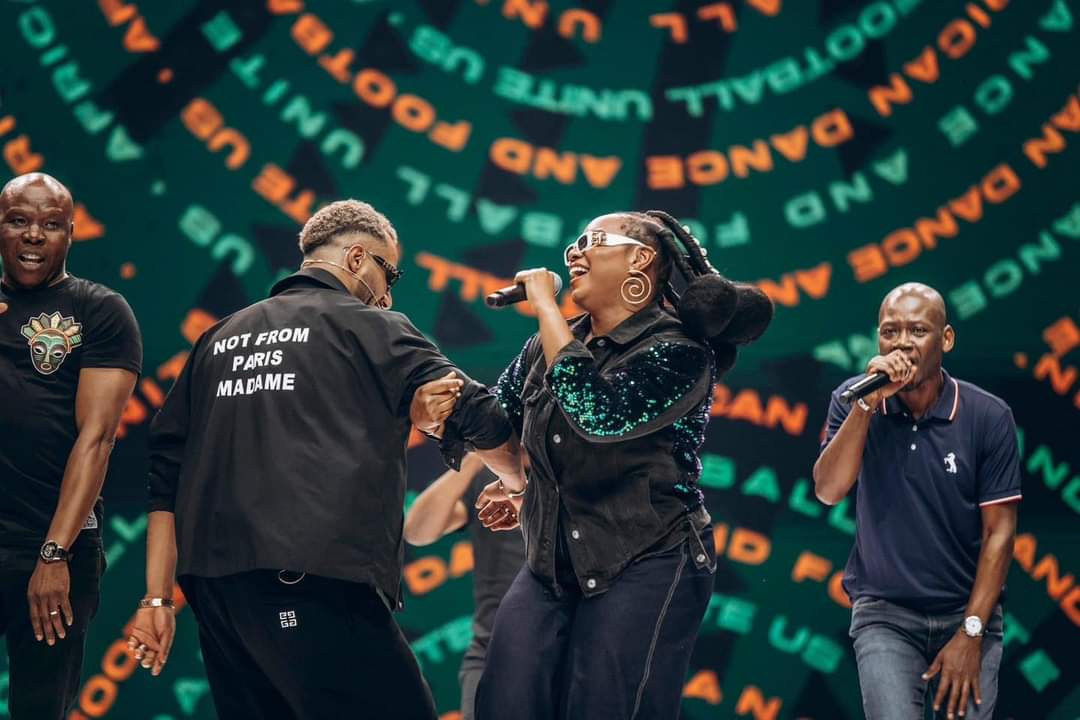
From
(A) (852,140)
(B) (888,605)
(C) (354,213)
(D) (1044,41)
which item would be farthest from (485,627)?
(D) (1044,41)

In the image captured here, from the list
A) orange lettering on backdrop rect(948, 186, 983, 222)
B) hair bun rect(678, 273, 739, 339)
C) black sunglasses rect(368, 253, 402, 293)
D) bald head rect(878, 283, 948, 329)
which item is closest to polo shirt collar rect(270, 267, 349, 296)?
black sunglasses rect(368, 253, 402, 293)

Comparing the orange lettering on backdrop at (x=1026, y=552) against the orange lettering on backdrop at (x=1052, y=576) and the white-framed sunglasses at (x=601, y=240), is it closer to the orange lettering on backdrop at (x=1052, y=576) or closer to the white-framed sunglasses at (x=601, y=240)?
the orange lettering on backdrop at (x=1052, y=576)

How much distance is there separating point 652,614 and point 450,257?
3168mm

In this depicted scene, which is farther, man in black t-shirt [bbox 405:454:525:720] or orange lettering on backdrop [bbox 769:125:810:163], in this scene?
orange lettering on backdrop [bbox 769:125:810:163]

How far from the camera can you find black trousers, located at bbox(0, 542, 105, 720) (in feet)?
12.7

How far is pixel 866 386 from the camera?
4.18 meters

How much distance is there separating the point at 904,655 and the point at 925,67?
3004 millimetres

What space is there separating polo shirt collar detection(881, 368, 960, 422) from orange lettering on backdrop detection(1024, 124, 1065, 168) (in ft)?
6.32

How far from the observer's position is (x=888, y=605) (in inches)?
168

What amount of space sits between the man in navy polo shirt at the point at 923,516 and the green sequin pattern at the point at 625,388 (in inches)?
47.8

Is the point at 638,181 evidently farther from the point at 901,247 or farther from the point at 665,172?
the point at 901,247

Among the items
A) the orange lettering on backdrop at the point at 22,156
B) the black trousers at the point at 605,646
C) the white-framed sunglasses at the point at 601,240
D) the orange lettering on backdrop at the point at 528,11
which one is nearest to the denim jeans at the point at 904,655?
the black trousers at the point at 605,646

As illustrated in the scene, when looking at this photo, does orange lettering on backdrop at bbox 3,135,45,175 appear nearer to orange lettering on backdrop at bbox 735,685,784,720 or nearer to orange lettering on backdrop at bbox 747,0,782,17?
orange lettering on backdrop at bbox 747,0,782,17

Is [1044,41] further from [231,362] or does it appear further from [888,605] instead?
[231,362]
